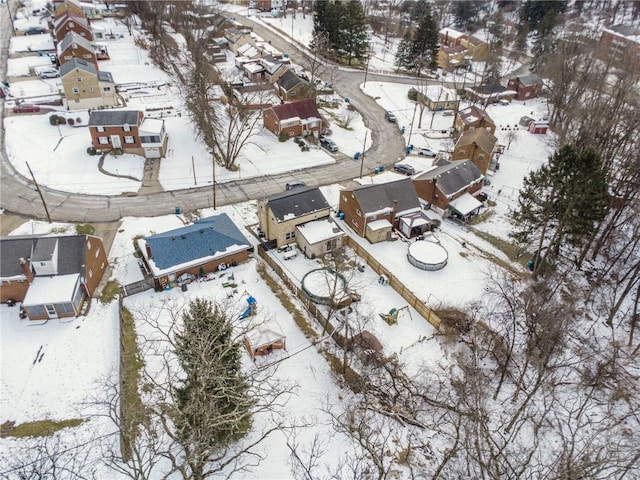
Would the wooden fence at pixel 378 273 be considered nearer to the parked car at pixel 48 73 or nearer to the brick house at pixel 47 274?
the brick house at pixel 47 274

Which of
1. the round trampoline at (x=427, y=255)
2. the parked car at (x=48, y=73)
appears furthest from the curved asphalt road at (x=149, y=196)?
the parked car at (x=48, y=73)

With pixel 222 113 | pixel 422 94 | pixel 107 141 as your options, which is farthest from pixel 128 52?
pixel 422 94

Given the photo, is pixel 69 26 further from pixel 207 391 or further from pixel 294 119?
pixel 207 391

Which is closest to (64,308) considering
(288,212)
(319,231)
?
(288,212)

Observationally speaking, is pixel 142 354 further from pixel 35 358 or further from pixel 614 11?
pixel 614 11

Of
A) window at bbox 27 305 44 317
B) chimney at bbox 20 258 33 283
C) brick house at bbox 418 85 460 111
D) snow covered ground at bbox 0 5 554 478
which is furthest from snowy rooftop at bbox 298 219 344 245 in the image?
brick house at bbox 418 85 460 111

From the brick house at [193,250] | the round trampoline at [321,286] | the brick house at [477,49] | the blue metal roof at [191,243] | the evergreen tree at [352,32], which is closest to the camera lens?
the round trampoline at [321,286]
